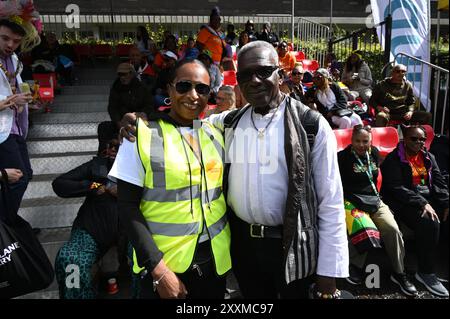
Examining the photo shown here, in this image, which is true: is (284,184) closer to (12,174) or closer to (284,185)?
(284,185)

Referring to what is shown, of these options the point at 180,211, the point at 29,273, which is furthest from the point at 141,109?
the point at 180,211

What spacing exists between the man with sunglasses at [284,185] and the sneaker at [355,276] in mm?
1846

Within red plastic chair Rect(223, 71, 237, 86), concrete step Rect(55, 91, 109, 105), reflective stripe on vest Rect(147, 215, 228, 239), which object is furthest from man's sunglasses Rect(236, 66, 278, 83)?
red plastic chair Rect(223, 71, 237, 86)

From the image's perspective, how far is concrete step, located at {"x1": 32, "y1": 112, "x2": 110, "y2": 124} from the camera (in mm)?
5496

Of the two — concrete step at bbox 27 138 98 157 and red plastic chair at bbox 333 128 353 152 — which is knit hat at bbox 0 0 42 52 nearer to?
concrete step at bbox 27 138 98 157

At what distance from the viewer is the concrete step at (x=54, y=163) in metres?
4.57

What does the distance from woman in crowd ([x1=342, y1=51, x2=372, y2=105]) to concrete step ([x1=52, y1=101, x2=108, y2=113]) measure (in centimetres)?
508

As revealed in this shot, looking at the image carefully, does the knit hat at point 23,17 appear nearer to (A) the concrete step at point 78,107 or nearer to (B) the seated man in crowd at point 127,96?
(B) the seated man in crowd at point 127,96

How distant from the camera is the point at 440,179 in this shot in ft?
12.5
